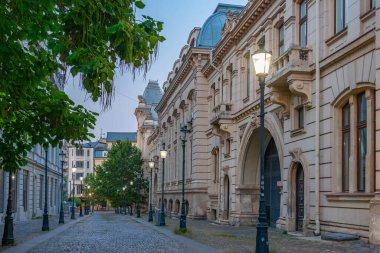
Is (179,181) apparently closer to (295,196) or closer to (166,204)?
(166,204)

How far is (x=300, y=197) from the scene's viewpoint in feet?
71.6

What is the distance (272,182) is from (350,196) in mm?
11788

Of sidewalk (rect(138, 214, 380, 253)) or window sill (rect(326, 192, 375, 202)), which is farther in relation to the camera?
window sill (rect(326, 192, 375, 202))

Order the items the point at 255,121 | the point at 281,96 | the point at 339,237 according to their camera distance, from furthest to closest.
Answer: the point at 255,121 → the point at 281,96 → the point at 339,237

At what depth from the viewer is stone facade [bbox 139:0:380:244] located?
16.4 metres

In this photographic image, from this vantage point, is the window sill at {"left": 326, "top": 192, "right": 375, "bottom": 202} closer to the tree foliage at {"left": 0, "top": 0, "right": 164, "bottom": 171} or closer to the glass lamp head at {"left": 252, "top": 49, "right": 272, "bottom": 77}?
the glass lamp head at {"left": 252, "top": 49, "right": 272, "bottom": 77}

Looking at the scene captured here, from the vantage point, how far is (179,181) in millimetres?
50469

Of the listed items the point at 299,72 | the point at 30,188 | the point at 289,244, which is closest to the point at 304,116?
the point at 299,72

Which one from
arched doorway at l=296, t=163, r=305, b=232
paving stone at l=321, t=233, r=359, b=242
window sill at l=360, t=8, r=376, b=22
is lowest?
paving stone at l=321, t=233, r=359, b=242

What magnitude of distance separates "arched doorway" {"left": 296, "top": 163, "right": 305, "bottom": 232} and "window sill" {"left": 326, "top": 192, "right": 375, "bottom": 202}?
9.99ft

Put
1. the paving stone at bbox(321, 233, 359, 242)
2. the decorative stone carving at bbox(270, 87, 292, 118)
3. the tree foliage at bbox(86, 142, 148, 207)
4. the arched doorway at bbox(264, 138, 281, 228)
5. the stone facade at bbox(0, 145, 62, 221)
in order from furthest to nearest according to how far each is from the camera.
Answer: the tree foliage at bbox(86, 142, 148, 207)
the stone facade at bbox(0, 145, 62, 221)
the arched doorway at bbox(264, 138, 281, 228)
the decorative stone carving at bbox(270, 87, 292, 118)
the paving stone at bbox(321, 233, 359, 242)

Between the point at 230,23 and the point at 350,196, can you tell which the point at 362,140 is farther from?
the point at 230,23

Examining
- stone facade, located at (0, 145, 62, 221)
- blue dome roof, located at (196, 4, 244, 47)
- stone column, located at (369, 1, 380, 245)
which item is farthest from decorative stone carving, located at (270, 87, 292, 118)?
blue dome roof, located at (196, 4, 244, 47)

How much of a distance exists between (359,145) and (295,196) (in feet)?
18.6
